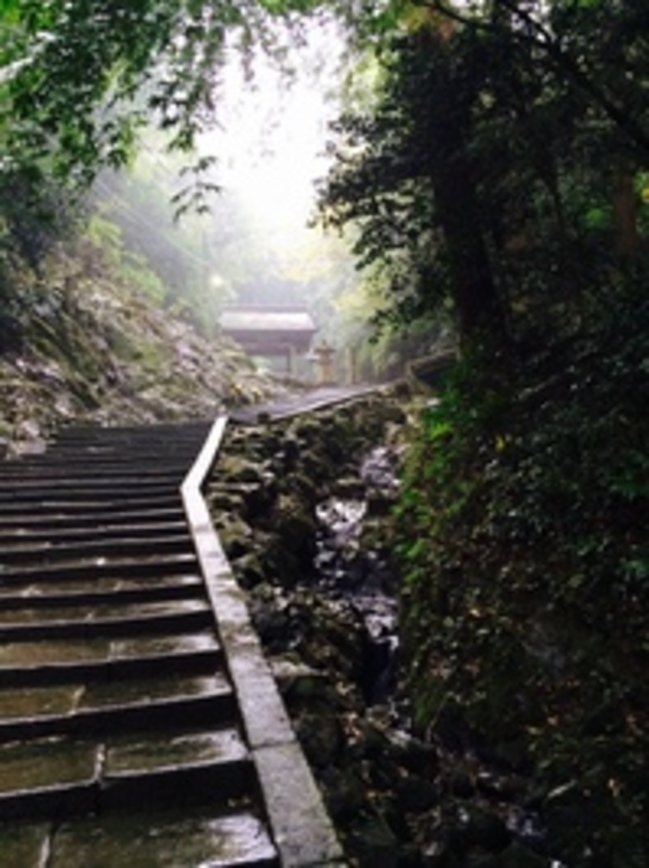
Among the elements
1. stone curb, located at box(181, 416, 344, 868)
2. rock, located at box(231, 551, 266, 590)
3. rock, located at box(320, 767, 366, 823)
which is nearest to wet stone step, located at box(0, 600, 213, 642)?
stone curb, located at box(181, 416, 344, 868)

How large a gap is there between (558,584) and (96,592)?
3.76 meters

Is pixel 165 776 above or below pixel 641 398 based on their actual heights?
below

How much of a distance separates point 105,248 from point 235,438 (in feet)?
58.4

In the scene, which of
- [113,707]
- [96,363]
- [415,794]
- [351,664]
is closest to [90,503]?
[351,664]

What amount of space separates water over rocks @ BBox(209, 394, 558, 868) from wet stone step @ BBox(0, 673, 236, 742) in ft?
2.21

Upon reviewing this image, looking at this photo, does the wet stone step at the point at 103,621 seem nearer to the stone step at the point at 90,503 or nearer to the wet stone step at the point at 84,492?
the stone step at the point at 90,503

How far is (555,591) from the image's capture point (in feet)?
19.8

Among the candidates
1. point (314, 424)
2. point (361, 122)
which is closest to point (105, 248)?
point (314, 424)

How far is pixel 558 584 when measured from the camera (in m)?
6.06

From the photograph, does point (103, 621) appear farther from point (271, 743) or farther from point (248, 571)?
point (271, 743)

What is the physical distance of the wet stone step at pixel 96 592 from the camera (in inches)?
243

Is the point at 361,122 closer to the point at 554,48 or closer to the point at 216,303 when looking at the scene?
the point at 554,48

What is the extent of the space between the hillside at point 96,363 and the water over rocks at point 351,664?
3982 mm

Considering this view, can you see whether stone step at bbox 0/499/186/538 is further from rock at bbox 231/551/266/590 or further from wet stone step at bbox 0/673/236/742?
wet stone step at bbox 0/673/236/742
